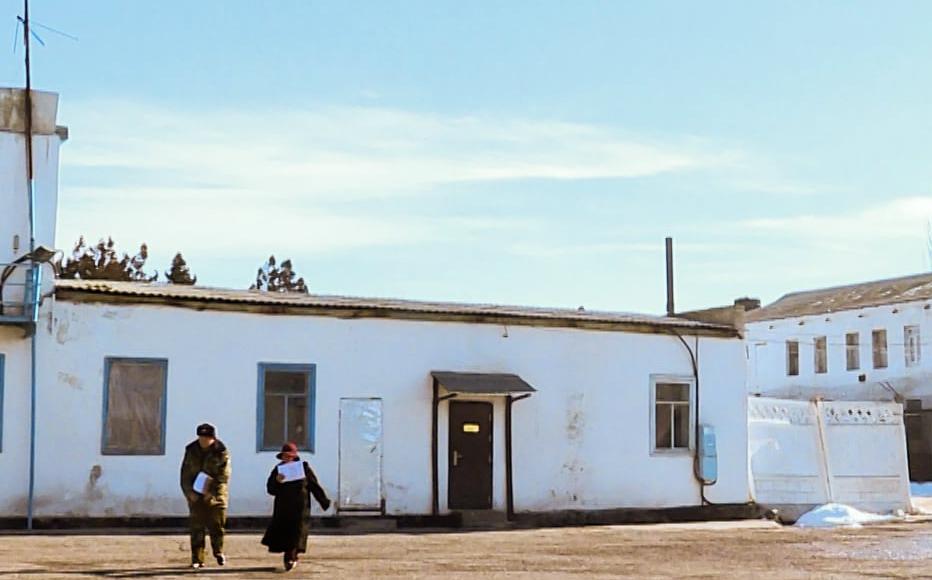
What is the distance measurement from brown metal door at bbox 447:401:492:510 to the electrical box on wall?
4.84 m

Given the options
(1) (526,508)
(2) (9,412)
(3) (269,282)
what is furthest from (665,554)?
(3) (269,282)

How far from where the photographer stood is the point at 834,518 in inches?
1092

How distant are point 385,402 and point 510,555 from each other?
20.3 ft

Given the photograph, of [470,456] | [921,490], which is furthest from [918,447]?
[470,456]

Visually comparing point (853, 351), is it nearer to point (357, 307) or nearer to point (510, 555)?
point (357, 307)

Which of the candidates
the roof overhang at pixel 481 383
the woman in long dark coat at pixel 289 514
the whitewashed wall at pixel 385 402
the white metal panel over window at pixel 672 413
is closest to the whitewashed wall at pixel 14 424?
the whitewashed wall at pixel 385 402

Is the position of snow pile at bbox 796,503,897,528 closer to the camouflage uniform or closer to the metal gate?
the metal gate

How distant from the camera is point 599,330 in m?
27.2

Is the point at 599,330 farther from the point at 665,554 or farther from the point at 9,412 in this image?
the point at 9,412

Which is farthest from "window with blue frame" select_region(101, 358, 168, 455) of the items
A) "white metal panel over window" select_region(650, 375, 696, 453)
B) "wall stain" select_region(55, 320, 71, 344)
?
"white metal panel over window" select_region(650, 375, 696, 453)

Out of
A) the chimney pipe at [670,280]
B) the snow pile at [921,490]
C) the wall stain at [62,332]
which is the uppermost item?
the chimney pipe at [670,280]

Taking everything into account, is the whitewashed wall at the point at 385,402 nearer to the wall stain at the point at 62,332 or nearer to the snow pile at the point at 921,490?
the wall stain at the point at 62,332

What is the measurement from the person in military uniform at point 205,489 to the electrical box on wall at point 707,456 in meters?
13.8

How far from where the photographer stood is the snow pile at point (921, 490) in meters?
→ 37.9
